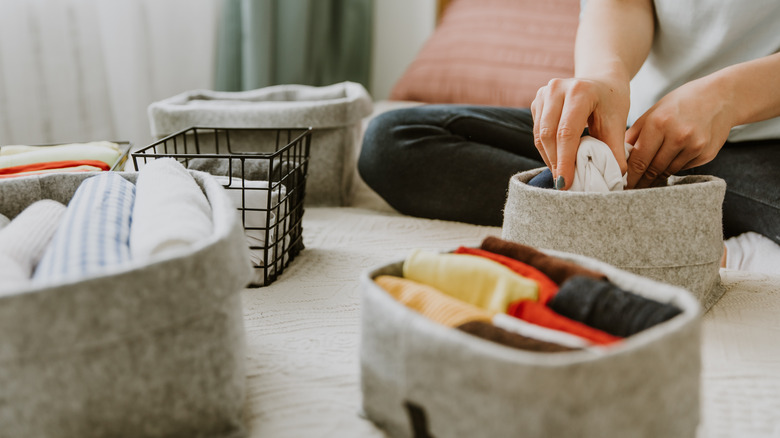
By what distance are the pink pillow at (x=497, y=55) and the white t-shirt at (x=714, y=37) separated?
44 cm

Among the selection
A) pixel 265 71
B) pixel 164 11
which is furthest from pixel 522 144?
pixel 164 11

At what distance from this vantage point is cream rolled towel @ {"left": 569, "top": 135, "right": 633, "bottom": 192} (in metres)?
0.63

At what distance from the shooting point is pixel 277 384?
0.55 metres

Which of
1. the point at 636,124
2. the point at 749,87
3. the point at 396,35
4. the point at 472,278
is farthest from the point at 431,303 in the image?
the point at 396,35

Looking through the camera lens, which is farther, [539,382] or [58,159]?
[58,159]

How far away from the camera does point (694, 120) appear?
683 millimetres

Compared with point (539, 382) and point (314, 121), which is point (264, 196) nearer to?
point (314, 121)

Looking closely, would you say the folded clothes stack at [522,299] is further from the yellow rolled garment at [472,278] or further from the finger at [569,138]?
the finger at [569,138]

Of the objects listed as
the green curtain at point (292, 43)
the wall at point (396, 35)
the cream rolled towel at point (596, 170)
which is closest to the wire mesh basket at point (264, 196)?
the cream rolled towel at point (596, 170)

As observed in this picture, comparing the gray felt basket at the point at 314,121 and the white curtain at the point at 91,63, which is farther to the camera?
the white curtain at the point at 91,63

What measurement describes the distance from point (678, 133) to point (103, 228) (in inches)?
22.1

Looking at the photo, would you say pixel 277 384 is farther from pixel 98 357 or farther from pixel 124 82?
pixel 124 82

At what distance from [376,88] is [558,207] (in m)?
1.68

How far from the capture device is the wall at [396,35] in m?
2.06
